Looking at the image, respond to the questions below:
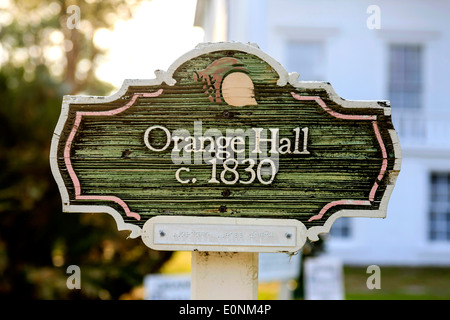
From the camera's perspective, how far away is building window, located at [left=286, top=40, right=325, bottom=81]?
10.6m

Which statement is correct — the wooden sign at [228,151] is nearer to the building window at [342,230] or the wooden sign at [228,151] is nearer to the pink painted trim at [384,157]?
→ the pink painted trim at [384,157]

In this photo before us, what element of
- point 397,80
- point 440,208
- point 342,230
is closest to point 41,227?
point 342,230

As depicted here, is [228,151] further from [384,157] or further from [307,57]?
[307,57]

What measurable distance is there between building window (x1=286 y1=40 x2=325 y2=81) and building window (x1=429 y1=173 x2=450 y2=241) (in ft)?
10.6

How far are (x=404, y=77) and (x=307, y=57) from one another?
2050 mm

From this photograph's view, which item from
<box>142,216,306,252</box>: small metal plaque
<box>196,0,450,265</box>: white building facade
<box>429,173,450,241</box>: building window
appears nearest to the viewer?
<box>142,216,306,252</box>: small metal plaque

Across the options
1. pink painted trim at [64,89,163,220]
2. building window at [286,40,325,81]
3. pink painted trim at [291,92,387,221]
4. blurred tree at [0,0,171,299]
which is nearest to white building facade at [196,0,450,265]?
building window at [286,40,325,81]

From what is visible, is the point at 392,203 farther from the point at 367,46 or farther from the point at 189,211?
the point at 189,211

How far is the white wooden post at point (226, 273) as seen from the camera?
5.24 feet

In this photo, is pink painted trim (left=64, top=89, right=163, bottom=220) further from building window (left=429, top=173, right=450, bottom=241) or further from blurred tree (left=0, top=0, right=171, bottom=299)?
building window (left=429, top=173, right=450, bottom=241)

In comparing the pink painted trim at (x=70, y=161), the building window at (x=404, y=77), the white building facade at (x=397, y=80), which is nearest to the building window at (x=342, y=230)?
the white building facade at (x=397, y=80)

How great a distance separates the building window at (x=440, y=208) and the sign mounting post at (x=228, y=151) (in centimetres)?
1011
